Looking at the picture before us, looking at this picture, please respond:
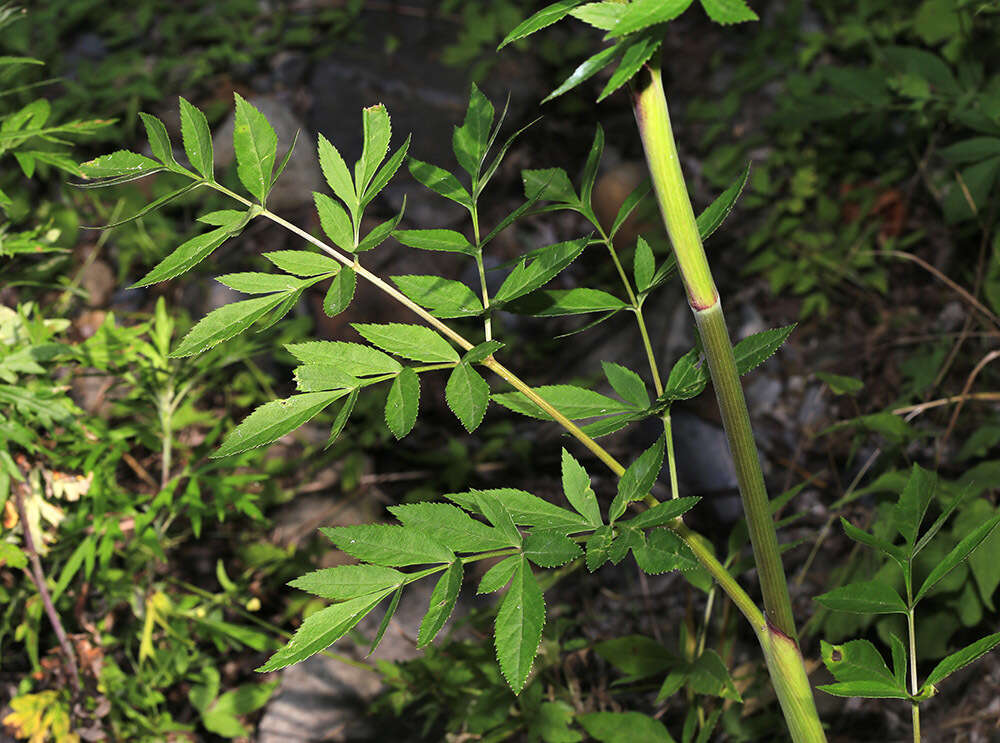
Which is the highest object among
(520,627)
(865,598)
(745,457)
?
(745,457)

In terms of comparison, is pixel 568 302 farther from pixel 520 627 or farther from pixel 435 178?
pixel 520 627

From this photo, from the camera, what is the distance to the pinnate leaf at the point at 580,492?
3.44 ft

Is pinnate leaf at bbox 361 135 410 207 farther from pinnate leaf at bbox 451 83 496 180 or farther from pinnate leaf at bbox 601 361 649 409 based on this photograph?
pinnate leaf at bbox 601 361 649 409

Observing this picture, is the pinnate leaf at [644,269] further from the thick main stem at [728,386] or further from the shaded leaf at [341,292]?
the shaded leaf at [341,292]

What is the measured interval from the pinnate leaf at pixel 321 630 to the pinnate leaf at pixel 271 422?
0.19m

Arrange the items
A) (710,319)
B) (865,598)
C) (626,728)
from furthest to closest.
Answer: (626,728)
(865,598)
(710,319)

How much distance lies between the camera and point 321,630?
0.94 metres

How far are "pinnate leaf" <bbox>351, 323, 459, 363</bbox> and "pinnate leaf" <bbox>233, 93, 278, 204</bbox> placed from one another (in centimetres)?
20

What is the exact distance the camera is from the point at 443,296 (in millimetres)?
1060

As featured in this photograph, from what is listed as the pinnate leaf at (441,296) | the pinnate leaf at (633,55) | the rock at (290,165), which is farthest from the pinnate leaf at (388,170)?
the rock at (290,165)

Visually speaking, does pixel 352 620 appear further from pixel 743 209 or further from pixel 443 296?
pixel 743 209

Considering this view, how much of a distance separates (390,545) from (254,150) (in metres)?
0.48

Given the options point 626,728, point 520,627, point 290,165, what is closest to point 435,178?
point 520,627

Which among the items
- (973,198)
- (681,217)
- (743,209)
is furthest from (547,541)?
(743,209)
